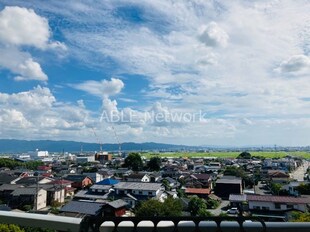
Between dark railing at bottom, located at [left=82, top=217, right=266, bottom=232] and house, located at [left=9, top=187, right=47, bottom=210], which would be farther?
house, located at [left=9, top=187, right=47, bottom=210]

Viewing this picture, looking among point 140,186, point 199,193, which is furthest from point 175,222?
point 199,193

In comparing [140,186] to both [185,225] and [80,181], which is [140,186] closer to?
→ [80,181]

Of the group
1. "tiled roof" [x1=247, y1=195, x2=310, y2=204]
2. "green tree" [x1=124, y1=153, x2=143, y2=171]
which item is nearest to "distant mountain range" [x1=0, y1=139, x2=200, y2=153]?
"green tree" [x1=124, y1=153, x2=143, y2=171]

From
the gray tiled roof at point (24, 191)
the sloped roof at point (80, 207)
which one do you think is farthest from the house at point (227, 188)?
the gray tiled roof at point (24, 191)

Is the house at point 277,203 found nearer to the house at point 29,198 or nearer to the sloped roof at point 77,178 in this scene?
the house at point 29,198

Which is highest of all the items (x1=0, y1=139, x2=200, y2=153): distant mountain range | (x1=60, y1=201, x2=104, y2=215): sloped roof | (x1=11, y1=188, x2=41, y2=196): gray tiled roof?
(x1=0, y1=139, x2=200, y2=153): distant mountain range

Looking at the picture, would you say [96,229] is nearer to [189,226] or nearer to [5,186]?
[189,226]

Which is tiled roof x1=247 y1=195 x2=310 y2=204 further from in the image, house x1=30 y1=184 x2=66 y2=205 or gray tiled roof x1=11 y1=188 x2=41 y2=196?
gray tiled roof x1=11 y1=188 x2=41 y2=196
